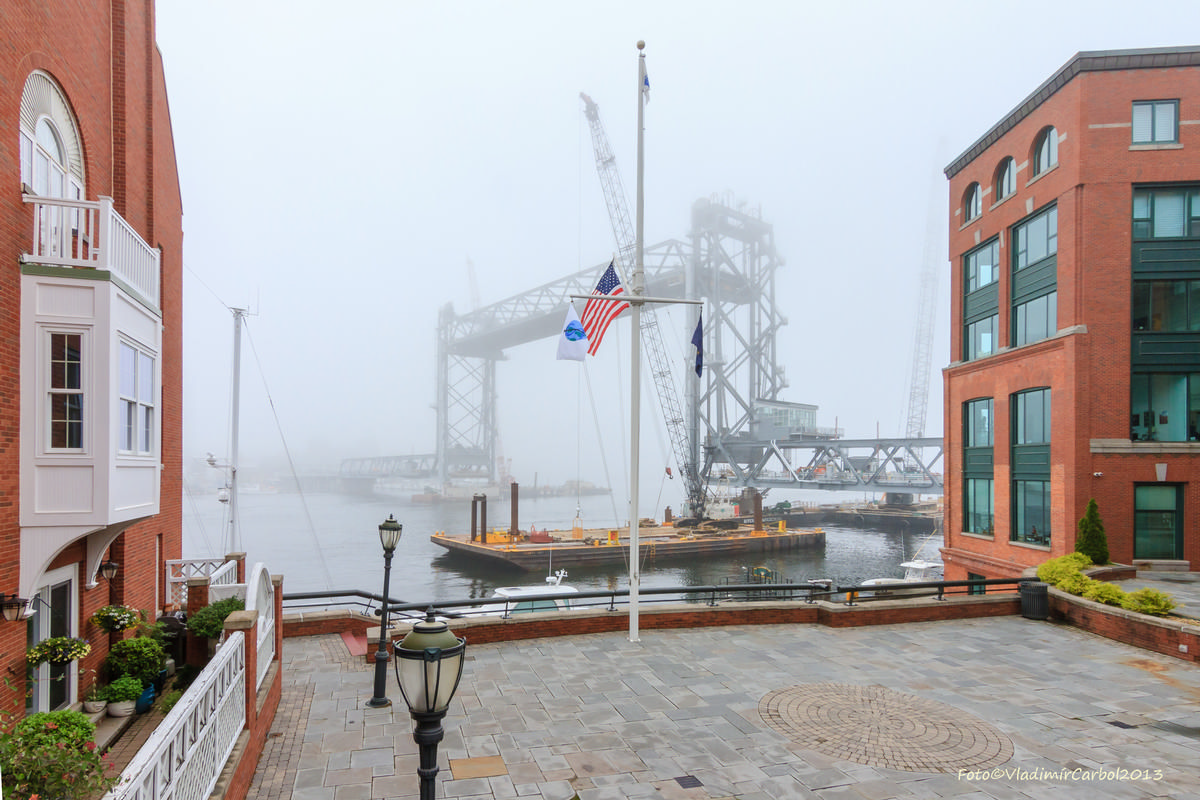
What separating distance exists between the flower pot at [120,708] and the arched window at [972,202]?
32152 millimetres

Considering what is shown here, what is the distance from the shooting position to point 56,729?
20.3 feet

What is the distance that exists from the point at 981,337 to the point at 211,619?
28.7 m

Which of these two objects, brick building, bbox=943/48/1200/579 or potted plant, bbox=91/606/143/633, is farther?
brick building, bbox=943/48/1200/579

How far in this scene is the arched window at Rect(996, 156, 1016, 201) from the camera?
27188 mm

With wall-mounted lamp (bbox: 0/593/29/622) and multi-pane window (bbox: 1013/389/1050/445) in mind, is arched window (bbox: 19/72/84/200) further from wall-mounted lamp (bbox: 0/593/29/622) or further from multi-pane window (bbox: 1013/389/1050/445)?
Result: multi-pane window (bbox: 1013/389/1050/445)

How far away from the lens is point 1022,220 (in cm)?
2636

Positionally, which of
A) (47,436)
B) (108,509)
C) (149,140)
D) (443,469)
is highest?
(149,140)

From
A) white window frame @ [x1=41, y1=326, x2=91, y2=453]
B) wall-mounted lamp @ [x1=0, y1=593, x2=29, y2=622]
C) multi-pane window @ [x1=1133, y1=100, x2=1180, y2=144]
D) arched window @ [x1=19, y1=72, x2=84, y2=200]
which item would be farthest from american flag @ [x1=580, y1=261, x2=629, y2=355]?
multi-pane window @ [x1=1133, y1=100, x2=1180, y2=144]

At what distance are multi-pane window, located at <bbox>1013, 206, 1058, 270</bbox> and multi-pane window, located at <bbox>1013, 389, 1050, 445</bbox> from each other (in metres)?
4.81

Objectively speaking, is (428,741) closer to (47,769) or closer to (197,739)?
(197,739)

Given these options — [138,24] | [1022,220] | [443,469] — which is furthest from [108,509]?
[443,469]

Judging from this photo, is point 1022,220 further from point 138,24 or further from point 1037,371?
point 138,24

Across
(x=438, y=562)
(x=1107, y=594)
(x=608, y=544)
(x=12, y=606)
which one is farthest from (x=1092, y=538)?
(x=438, y=562)

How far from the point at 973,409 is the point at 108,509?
2980cm
